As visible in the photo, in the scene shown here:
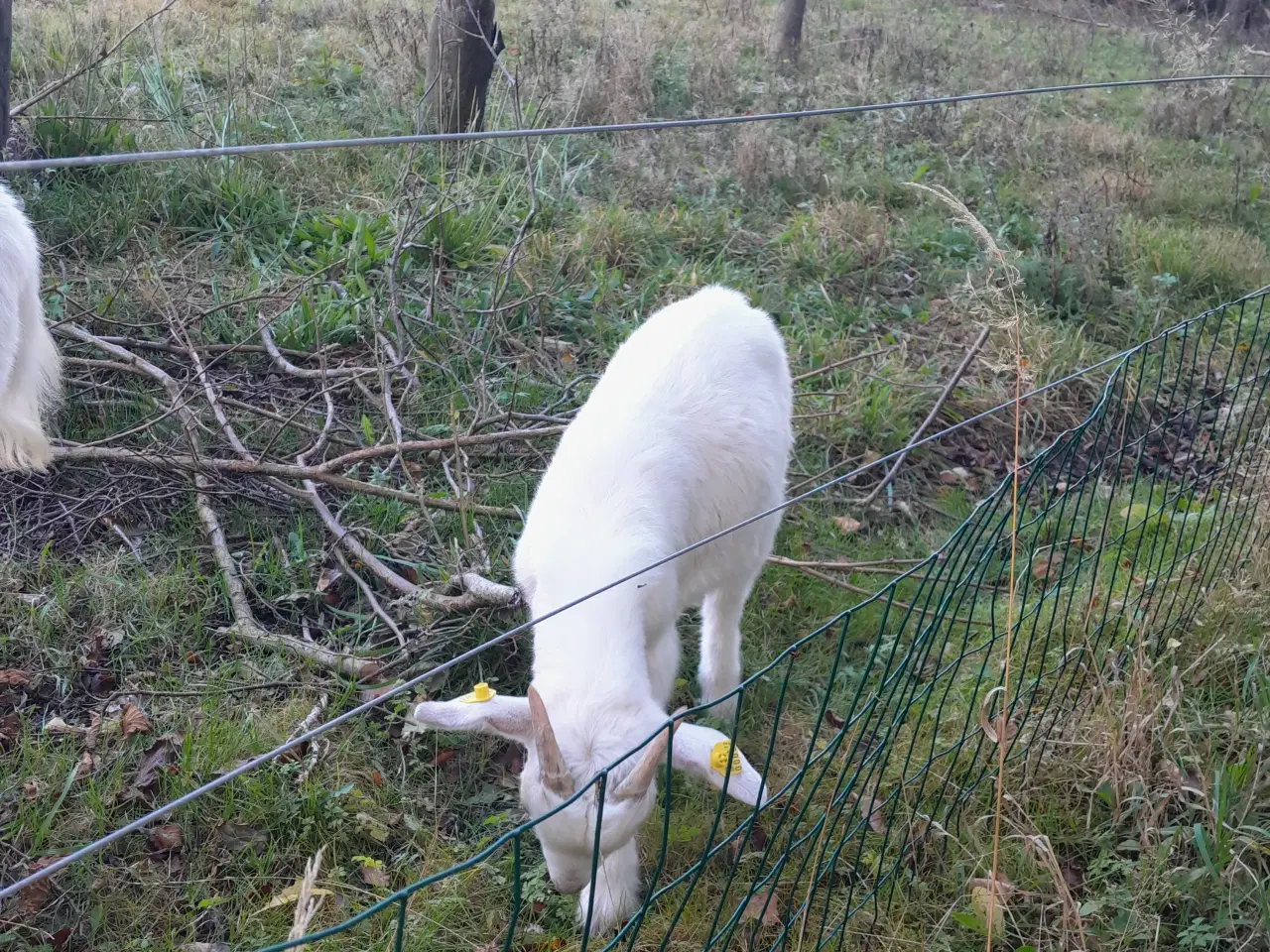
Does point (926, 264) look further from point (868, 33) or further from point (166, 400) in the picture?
point (868, 33)

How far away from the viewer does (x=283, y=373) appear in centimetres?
508

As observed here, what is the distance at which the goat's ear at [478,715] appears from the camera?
2.38m

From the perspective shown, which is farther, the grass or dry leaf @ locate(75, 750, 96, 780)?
dry leaf @ locate(75, 750, 96, 780)

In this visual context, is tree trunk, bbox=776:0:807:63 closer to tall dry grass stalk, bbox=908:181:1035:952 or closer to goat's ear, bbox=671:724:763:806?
tall dry grass stalk, bbox=908:181:1035:952

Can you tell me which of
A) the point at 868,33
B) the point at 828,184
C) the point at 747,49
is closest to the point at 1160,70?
the point at 868,33

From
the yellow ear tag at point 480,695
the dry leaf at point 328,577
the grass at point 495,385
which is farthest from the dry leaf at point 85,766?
the yellow ear tag at point 480,695

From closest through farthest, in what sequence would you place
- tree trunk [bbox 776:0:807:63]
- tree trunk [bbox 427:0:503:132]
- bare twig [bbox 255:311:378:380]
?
bare twig [bbox 255:311:378:380], tree trunk [bbox 427:0:503:132], tree trunk [bbox 776:0:807:63]

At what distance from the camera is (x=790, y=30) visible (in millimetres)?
10992

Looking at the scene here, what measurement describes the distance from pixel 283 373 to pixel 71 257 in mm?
1577

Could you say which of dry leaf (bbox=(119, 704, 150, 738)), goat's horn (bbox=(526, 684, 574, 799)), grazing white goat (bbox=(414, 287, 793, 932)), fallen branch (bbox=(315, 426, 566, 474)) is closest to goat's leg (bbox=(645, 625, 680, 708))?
grazing white goat (bbox=(414, 287, 793, 932))

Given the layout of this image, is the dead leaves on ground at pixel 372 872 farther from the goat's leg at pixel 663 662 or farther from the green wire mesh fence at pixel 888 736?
the goat's leg at pixel 663 662

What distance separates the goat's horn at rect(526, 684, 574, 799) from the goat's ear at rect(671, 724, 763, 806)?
25cm

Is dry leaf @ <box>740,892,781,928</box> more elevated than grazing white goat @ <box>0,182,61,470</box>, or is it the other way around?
grazing white goat @ <box>0,182,61,470</box>

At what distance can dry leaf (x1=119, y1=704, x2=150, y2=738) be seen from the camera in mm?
3301
